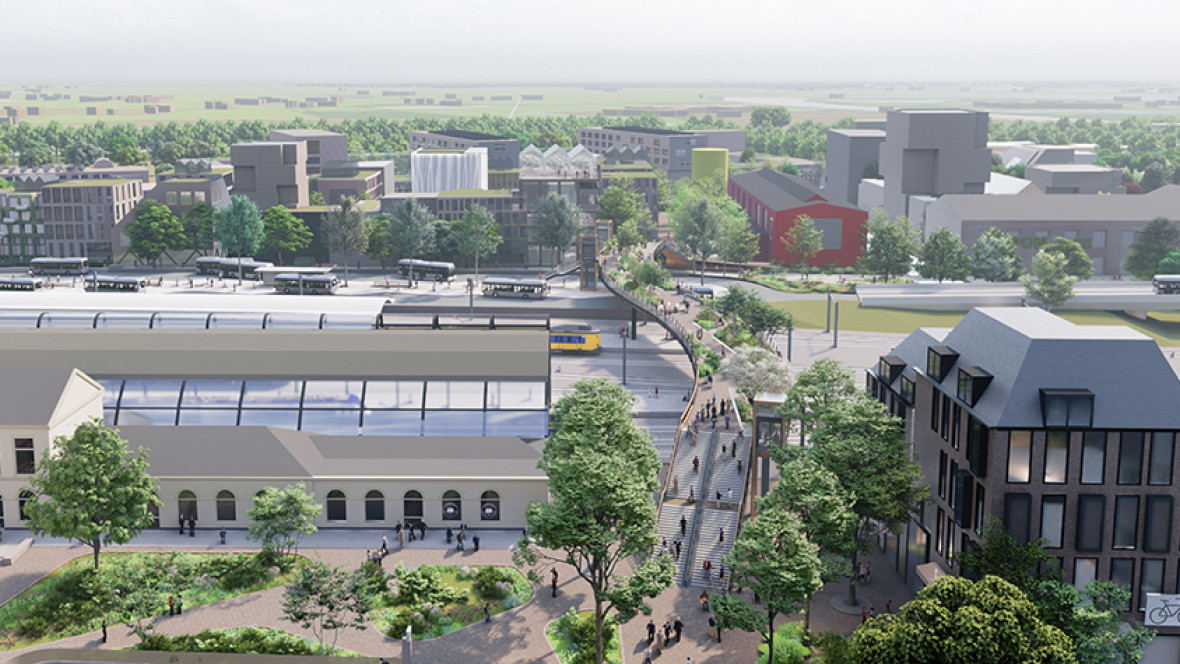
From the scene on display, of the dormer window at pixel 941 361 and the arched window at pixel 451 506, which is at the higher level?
the dormer window at pixel 941 361

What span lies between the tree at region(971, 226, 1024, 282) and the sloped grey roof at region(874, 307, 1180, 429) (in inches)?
3896

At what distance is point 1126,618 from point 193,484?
52056mm

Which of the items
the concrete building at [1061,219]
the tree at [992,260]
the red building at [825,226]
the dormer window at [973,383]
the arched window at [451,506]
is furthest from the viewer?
the red building at [825,226]

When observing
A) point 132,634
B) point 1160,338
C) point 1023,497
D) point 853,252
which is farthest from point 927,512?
point 853,252

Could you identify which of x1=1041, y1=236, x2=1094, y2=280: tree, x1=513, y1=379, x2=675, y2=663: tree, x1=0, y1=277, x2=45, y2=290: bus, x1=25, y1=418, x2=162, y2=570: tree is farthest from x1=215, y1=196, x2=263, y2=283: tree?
x1=513, y1=379, x2=675, y2=663: tree

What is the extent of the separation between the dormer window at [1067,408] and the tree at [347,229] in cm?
11882

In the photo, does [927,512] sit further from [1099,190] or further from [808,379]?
[1099,190]

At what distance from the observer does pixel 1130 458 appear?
4947cm

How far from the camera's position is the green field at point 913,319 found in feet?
419

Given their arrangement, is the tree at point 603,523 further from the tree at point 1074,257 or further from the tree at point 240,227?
the tree at point 1074,257

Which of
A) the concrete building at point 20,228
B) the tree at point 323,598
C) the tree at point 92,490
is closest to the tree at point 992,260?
the tree at point 323,598

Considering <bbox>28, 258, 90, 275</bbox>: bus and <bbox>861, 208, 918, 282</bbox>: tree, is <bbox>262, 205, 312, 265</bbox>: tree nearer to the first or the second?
<bbox>28, 258, 90, 275</bbox>: bus

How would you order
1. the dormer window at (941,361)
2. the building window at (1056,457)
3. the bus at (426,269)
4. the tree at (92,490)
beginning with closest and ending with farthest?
the building window at (1056,457)
the dormer window at (941,361)
the tree at (92,490)
the bus at (426,269)

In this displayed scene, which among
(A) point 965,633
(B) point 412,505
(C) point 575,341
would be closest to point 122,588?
(B) point 412,505
